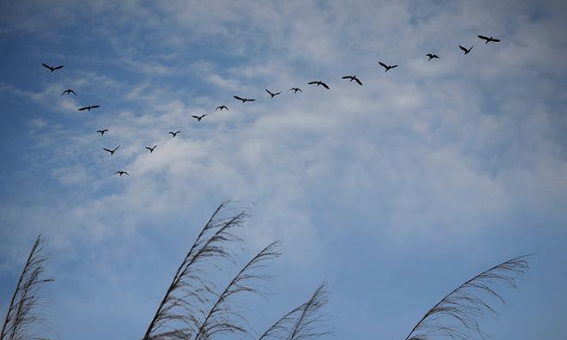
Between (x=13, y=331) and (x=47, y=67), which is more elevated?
(x=47, y=67)

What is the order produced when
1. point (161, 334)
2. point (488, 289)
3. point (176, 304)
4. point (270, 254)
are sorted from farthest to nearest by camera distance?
point (270, 254) → point (488, 289) → point (176, 304) → point (161, 334)

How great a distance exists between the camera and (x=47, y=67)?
23.0 m

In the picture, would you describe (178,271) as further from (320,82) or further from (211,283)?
(320,82)

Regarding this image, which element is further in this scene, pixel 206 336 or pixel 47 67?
pixel 47 67

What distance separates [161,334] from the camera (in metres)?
4.44

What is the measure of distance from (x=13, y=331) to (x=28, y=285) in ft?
2.01

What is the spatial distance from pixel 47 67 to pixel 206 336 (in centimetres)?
2245

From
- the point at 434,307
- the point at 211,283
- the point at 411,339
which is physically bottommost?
the point at 411,339

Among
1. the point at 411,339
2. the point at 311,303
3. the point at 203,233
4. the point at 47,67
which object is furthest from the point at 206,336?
the point at 47,67

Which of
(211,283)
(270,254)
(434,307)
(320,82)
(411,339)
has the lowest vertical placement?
(411,339)

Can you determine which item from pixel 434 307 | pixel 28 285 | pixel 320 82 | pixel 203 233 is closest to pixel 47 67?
pixel 320 82

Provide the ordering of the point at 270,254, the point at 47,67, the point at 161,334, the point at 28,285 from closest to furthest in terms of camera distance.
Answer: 1. the point at 161,334
2. the point at 270,254
3. the point at 28,285
4. the point at 47,67

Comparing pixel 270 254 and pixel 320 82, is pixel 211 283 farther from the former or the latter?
pixel 320 82

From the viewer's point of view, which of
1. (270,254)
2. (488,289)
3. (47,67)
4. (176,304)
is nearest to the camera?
(176,304)
